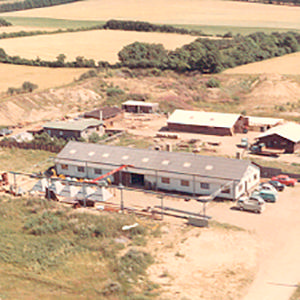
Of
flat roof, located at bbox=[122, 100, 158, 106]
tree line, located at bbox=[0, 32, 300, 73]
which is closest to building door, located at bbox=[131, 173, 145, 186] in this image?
flat roof, located at bbox=[122, 100, 158, 106]

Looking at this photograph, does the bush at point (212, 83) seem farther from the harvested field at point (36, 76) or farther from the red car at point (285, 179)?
the red car at point (285, 179)

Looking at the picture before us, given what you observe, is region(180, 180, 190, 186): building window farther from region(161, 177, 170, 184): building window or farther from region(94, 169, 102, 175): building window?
region(94, 169, 102, 175): building window

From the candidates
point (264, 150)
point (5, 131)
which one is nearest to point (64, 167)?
point (5, 131)

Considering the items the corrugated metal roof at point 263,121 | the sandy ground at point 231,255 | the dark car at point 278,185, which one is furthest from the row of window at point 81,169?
the corrugated metal roof at point 263,121

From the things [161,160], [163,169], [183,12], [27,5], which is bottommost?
[163,169]

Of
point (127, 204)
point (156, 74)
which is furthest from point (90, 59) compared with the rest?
point (127, 204)

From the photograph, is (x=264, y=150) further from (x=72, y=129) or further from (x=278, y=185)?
(x=72, y=129)
